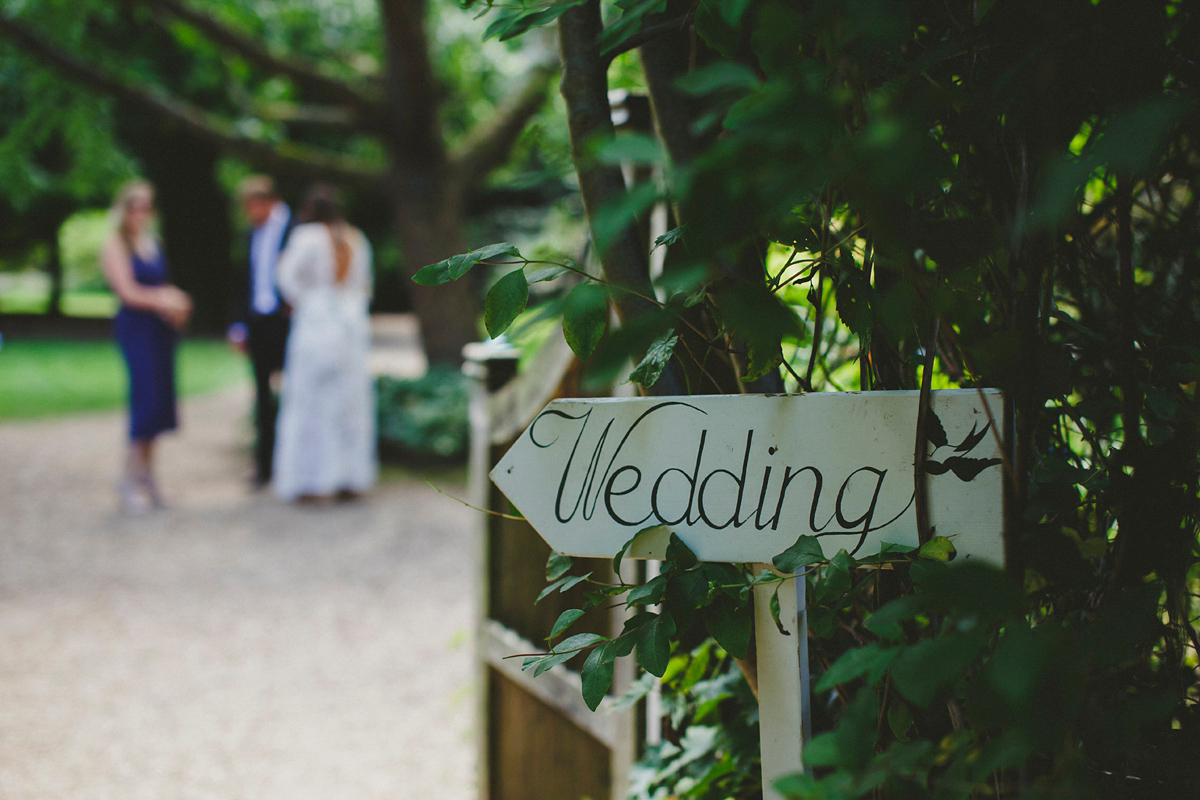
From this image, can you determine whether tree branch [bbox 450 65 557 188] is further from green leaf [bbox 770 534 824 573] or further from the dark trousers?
green leaf [bbox 770 534 824 573]

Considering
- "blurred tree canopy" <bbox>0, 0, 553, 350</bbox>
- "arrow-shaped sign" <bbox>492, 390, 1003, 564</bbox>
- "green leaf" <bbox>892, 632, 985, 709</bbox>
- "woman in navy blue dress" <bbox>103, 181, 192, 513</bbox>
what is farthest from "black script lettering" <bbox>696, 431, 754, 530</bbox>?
"blurred tree canopy" <bbox>0, 0, 553, 350</bbox>

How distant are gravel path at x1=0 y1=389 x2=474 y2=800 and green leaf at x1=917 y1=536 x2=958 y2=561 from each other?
226 centimetres

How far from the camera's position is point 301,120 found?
27.2 feet

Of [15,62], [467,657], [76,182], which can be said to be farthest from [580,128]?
[76,182]

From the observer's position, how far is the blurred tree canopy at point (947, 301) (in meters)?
0.45

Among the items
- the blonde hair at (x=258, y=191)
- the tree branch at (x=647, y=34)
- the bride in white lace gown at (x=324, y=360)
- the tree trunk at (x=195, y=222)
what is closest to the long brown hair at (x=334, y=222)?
the bride in white lace gown at (x=324, y=360)

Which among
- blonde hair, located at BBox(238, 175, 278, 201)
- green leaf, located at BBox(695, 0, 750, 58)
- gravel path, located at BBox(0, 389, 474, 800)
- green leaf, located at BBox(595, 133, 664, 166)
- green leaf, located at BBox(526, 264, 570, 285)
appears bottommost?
gravel path, located at BBox(0, 389, 474, 800)

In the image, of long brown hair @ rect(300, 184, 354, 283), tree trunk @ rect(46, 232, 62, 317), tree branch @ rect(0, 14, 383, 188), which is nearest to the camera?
long brown hair @ rect(300, 184, 354, 283)

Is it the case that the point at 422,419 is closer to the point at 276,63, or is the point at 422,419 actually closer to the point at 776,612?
the point at 276,63

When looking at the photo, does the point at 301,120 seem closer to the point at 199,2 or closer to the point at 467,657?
the point at 199,2

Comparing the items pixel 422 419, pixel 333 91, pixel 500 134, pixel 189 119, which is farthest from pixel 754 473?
pixel 500 134

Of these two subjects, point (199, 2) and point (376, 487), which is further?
point (199, 2)

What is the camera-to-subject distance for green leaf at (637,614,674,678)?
750 millimetres

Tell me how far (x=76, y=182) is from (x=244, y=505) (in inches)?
176
